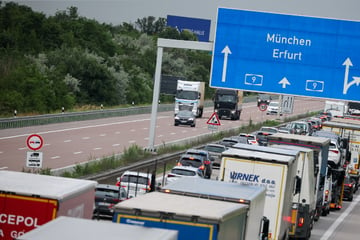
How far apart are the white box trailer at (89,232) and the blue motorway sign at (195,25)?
14837 centimetres

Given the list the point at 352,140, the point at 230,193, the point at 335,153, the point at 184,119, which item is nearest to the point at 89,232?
the point at 230,193

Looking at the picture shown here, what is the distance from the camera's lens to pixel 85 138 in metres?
55.5

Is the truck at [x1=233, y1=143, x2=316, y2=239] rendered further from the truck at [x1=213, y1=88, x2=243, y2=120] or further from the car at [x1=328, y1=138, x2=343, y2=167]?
the truck at [x1=213, y1=88, x2=243, y2=120]

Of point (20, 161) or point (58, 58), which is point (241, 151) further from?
point (58, 58)

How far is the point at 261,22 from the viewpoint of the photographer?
34.7 meters

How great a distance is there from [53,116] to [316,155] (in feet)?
120

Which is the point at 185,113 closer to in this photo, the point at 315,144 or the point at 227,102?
the point at 227,102

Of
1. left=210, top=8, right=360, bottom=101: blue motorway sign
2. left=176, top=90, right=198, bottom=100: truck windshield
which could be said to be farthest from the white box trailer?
left=176, top=90, right=198, bottom=100: truck windshield

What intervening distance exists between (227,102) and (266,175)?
2608 inches

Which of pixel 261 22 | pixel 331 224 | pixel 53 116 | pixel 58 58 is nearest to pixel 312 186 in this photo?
pixel 331 224

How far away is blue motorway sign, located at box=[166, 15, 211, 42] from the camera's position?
524ft

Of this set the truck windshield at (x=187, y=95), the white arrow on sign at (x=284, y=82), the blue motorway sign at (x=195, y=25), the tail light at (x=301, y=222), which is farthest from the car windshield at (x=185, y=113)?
the blue motorway sign at (x=195, y=25)

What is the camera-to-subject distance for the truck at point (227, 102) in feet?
279

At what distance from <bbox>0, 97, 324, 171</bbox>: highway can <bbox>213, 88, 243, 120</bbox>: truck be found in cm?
359
